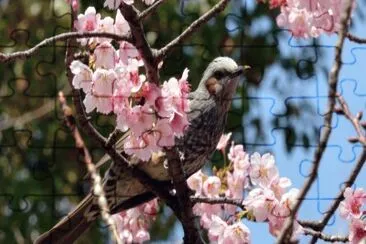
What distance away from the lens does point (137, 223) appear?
287 centimetres

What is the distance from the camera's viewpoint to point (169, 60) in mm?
3264

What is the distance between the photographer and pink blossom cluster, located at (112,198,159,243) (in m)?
2.85

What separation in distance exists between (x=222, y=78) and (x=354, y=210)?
2.23 ft

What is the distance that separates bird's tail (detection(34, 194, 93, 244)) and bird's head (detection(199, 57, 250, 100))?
1.44 feet

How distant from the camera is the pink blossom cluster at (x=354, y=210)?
2348 mm

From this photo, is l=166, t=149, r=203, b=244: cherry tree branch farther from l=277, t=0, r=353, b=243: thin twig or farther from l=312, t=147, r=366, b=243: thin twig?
l=277, t=0, r=353, b=243: thin twig

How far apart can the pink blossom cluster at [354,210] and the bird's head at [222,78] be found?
58 cm

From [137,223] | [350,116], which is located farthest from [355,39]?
[137,223]

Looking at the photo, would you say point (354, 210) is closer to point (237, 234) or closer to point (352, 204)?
point (352, 204)

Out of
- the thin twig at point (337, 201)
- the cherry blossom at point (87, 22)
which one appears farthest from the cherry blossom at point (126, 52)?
the thin twig at point (337, 201)

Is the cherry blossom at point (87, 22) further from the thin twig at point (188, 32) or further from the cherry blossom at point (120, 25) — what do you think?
the thin twig at point (188, 32)

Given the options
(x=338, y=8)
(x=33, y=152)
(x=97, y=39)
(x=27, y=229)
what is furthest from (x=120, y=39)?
(x=33, y=152)

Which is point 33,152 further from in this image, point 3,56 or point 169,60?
point 3,56

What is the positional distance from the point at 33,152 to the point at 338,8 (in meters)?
2.46
